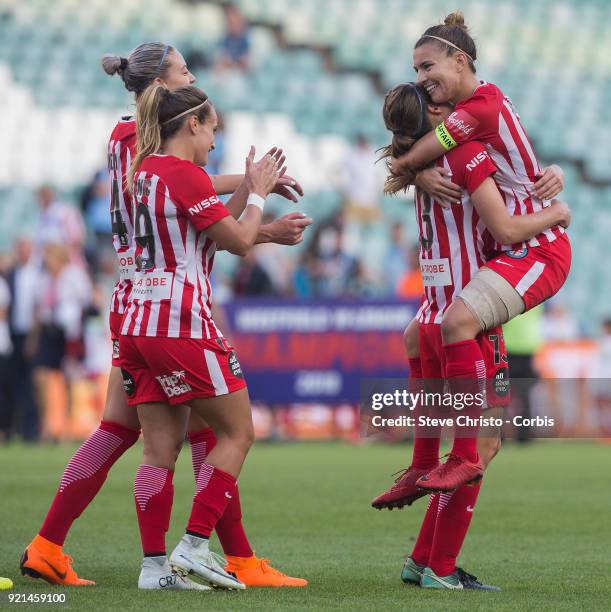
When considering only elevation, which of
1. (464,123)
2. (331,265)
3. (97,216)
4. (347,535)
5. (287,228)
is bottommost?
(347,535)

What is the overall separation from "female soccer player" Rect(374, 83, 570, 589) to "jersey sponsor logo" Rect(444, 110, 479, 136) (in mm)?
69

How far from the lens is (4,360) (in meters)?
14.7

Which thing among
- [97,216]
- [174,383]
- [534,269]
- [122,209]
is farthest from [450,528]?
[97,216]

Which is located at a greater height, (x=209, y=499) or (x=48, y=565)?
(x=209, y=499)

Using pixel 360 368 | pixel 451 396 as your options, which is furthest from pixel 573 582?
pixel 360 368

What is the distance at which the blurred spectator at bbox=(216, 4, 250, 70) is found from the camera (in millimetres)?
20188

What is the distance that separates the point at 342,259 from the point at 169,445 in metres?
11.4

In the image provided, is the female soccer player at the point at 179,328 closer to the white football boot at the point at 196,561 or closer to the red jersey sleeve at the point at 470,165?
the white football boot at the point at 196,561

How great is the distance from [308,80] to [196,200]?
16766mm

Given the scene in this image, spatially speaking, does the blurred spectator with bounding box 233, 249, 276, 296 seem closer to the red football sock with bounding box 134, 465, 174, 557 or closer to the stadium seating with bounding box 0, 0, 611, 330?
the stadium seating with bounding box 0, 0, 611, 330

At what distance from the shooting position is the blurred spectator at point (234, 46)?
20.2m

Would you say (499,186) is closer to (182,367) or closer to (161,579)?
(182,367)

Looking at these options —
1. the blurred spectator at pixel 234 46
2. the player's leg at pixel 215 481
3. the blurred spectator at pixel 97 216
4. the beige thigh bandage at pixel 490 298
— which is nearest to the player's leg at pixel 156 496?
the player's leg at pixel 215 481

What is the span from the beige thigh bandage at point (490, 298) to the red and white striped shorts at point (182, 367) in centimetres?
88
